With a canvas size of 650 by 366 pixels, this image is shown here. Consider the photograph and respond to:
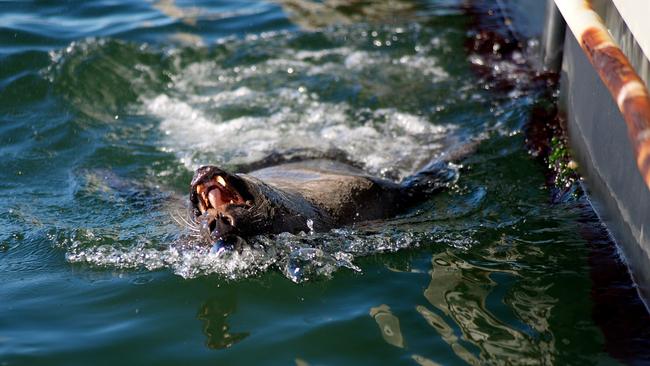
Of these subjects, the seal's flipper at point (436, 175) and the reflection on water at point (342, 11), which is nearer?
the seal's flipper at point (436, 175)

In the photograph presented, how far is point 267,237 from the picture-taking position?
472cm

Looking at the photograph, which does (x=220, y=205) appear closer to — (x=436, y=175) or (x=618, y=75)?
(x=618, y=75)

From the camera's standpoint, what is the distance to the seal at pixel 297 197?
178 inches

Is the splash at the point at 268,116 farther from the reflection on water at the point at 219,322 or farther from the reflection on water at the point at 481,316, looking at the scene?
the reflection on water at the point at 481,316

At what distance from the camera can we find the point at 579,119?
6234mm

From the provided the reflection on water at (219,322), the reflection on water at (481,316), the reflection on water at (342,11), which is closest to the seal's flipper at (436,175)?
the reflection on water at (481,316)

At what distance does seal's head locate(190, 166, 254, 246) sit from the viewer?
4.46 meters

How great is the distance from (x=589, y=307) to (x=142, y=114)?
4756 mm

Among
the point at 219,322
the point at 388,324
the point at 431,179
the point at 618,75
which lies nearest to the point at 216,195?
the point at 219,322

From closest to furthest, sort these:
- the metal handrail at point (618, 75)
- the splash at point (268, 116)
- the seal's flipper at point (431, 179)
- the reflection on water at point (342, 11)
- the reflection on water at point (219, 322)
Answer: the metal handrail at point (618, 75)
the reflection on water at point (219, 322)
the splash at point (268, 116)
the seal's flipper at point (431, 179)
the reflection on water at point (342, 11)

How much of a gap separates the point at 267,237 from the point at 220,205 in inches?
12.5

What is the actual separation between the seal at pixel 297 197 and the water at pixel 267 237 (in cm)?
13

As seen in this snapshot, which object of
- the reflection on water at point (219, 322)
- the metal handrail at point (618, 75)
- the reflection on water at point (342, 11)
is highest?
the metal handrail at point (618, 75)

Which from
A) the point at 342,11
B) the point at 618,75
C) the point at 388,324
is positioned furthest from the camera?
the point at 342,11
